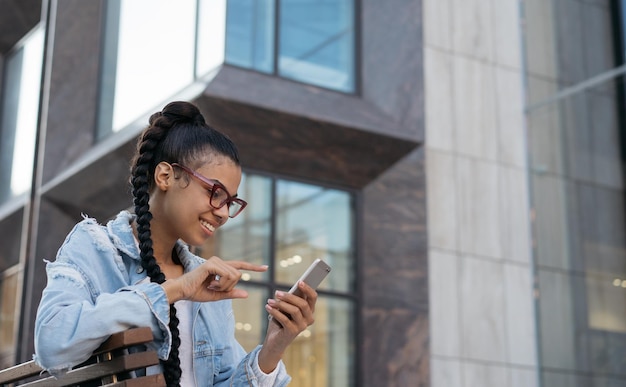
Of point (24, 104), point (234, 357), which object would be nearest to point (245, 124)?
point (24, 104)

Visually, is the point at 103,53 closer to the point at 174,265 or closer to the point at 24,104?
the point at 24,104

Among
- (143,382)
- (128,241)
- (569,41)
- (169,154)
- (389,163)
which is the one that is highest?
(569,41)

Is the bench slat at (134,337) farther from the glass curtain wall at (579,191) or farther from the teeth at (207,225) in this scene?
the glass curtain wall at (579,191)

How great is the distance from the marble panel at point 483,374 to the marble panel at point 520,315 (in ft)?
0.73

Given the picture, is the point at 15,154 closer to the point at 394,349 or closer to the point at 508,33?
the point at 394,349

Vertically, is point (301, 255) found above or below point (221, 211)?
above

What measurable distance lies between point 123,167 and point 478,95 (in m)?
4.32

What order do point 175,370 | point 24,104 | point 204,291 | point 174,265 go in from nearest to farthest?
point 204,291, point 175,370, point 174,265, point 24,104

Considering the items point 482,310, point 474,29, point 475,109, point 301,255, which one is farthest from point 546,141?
point 301,255

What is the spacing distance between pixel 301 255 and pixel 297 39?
7.27 feet

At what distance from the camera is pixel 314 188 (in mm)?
10922

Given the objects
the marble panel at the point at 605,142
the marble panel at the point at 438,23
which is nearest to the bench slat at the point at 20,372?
the marble panel at the point at 438,23

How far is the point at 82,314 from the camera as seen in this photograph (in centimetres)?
252

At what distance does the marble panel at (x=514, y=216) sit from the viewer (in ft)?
39.5
